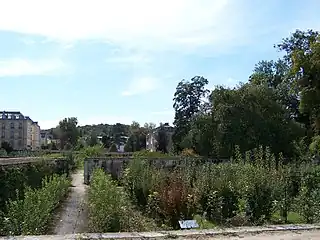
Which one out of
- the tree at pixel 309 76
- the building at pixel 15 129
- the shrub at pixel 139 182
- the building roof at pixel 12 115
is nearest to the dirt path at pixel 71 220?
the shrub at pixel 139 182

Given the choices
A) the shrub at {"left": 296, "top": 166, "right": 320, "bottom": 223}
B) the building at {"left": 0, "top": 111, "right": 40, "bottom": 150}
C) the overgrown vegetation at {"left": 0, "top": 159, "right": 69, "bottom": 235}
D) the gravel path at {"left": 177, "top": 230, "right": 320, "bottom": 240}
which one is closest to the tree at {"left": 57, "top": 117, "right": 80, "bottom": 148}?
the building at {"left": 0, "top": 111, "right": 40, "bottom": 150}

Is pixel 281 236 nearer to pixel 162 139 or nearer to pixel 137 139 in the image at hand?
pixel 162 139

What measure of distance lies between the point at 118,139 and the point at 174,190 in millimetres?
106233

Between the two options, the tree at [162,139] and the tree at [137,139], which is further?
the tree at [137,139]

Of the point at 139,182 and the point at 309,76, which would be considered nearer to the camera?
the point at 139,182

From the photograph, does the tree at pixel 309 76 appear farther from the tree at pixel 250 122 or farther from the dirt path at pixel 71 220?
the dirt path at pixel 71 220

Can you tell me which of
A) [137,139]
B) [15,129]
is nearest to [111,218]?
[137,139]

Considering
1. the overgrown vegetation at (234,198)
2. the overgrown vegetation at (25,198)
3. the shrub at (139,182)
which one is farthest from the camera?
the shrub at (139,182)

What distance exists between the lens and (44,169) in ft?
78.0

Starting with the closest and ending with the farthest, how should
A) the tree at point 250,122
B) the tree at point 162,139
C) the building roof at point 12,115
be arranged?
1. the tree at point 250,122
2. the tree at point 162,139
3. the building roof at point 12,115

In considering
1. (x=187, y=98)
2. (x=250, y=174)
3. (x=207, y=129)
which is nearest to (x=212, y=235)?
(x=250, y=174)

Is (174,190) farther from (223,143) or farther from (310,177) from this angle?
(223,143)

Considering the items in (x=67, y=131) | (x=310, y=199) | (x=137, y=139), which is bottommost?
(x=310, y=199)

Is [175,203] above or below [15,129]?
below
